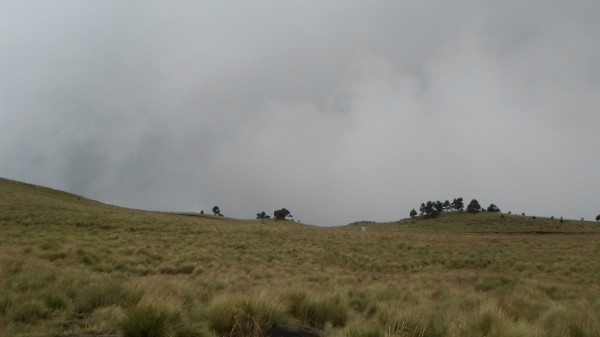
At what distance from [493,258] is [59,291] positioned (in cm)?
2728

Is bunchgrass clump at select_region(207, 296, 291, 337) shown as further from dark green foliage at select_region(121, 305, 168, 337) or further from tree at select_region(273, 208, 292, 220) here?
tree at select_region(273, 208, 292, 220)

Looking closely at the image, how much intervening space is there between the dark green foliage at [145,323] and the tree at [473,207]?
376 feet

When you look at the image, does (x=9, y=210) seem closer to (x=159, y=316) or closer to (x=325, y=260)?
(x=325, y=260)

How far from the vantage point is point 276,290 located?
9.10m

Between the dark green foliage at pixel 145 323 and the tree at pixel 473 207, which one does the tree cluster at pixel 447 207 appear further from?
the dark green foliage at pixel 145 323

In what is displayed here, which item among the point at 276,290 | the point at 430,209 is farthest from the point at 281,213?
the point at 276,290

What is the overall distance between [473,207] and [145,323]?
387ft

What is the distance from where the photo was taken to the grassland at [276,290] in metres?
5.81

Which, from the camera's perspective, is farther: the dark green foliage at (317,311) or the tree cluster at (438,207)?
the tree cluster at (438,207)

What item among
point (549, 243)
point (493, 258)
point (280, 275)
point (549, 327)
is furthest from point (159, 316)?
point (549, 243)

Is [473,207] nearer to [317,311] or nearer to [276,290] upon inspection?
[276,290]

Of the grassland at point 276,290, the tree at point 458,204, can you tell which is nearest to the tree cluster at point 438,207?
the tree at point 458,204

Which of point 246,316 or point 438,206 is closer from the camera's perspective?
point 246,316

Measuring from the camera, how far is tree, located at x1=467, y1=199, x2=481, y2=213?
359 ft
